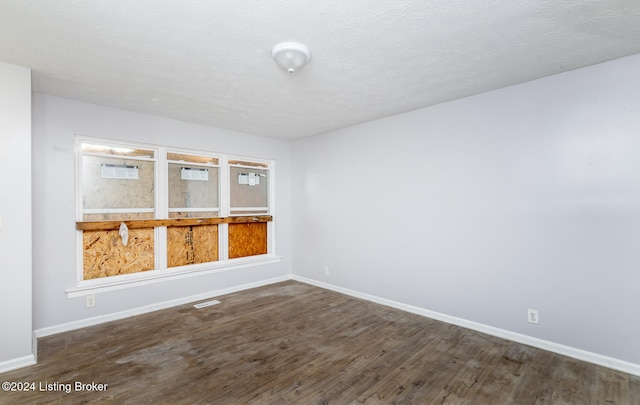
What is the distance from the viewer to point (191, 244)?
14.3 feet

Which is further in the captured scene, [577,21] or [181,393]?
[181,393]

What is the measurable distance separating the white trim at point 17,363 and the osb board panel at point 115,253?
1071mm

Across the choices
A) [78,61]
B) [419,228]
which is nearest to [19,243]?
[78,61]

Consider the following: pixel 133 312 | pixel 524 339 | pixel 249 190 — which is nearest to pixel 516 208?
pixel 524 339

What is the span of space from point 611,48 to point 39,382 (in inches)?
210

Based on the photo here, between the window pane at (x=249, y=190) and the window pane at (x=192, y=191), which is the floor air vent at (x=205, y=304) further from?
the window pane at (x=249, y=190)

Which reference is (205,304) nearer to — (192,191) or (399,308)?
(192,191)

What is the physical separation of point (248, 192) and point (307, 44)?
3265mm

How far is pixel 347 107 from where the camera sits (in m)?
3.59

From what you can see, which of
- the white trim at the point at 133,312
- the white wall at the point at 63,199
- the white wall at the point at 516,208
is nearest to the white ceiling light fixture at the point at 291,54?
the white wall at the point at 516,208

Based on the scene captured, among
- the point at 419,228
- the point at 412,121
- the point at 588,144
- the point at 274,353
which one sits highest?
the point at 412,121

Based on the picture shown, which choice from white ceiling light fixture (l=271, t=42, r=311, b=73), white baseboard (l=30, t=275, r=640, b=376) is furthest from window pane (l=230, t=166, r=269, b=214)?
white ceiling light fixture (l=271, t=42, r=311, b=73)

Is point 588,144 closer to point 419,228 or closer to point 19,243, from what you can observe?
point 419,228

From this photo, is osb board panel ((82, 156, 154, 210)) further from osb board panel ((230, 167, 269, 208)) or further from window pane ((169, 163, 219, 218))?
osb board panel ((230, 167, 269, 208))
